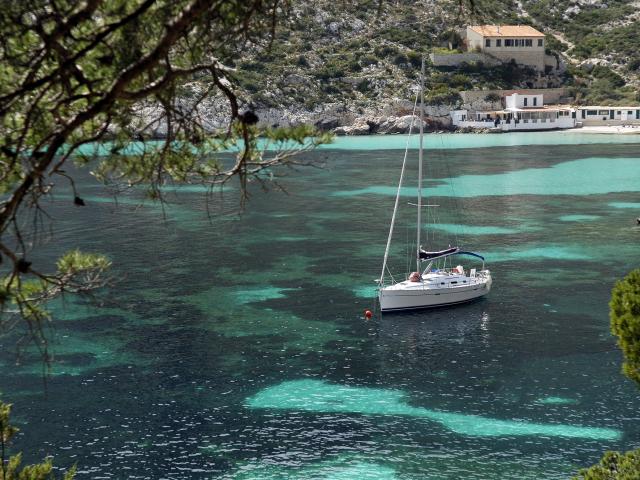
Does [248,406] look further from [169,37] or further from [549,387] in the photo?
[169,37]

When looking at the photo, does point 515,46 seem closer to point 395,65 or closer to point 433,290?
point 395,65

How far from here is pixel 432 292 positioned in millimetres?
32812

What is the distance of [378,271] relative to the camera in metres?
37.8

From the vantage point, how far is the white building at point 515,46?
129 metres

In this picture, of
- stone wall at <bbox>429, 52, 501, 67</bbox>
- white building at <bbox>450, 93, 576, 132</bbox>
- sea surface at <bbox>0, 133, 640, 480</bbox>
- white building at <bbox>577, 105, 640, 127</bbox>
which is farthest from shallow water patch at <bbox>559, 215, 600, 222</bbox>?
stone wall at <bbox>429, 52, 501, 67</bbox>

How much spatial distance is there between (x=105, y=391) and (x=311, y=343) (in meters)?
7.35

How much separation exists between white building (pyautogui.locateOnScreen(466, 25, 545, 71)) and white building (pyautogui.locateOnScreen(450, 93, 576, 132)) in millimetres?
11517

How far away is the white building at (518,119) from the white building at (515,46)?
11.5 m

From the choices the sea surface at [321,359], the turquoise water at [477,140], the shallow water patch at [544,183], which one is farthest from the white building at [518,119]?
the sea surface at [321,359]

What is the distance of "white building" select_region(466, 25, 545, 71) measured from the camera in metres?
129

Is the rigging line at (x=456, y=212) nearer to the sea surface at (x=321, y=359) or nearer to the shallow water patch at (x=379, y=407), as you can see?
the sea surface at (x=321, y=359)

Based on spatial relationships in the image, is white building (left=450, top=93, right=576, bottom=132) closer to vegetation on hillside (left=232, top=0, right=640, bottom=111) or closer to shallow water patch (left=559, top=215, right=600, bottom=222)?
vegetation on hillside (left=232, top=0, right=640, bottom=111)

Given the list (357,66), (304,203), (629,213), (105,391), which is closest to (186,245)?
(304,203)

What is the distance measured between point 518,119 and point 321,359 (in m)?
102
